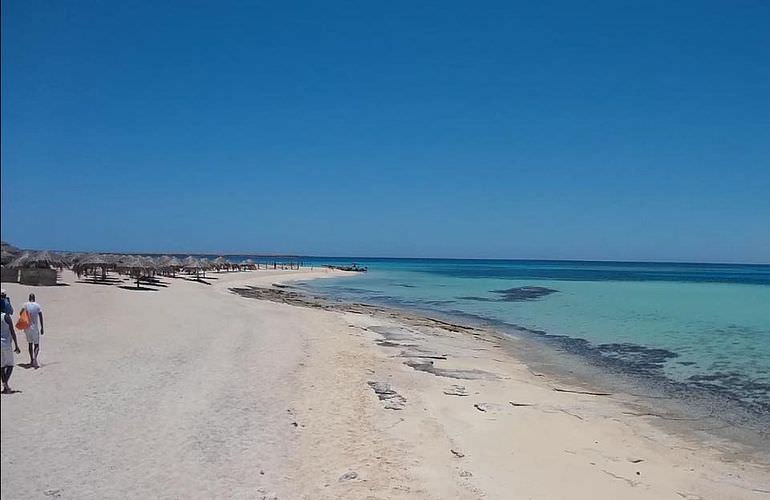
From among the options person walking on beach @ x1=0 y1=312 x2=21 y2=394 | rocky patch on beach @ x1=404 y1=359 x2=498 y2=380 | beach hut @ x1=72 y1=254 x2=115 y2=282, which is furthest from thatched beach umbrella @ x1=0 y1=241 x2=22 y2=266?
beach hut @ x1=72 y1=254 x2=115 y2=282

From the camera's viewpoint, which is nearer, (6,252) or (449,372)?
(6,252)

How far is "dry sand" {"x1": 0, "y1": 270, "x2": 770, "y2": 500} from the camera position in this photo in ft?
21.4

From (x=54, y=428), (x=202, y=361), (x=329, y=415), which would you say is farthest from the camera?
(x=202, y=361)

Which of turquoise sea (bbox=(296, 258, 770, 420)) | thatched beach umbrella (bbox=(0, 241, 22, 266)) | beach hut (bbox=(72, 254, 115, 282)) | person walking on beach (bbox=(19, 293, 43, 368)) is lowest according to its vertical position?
turquoise sea (bbox=(296, 258, 770, 420))

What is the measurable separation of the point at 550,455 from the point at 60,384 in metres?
8.41

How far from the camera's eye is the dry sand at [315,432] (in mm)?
6535

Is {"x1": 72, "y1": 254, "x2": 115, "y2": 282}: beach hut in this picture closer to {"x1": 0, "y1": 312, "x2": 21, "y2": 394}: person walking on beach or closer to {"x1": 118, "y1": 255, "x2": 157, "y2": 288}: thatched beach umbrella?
{"x1": 118, "y1": 255, "x2": 157, "y2": 288}: thatched beach umbrella

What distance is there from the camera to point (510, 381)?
44.5 ft

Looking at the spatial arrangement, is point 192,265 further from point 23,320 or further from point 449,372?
point 23,320

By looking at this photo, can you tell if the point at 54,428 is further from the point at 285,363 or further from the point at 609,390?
the point at 609,390

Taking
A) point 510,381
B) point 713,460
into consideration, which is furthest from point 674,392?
point 713,460

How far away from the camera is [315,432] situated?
845 centimetres

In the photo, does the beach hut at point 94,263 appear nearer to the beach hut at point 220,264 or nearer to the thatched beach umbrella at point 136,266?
the thatched beach umbrella at point 136,266

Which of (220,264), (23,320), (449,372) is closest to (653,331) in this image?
(449,372)
